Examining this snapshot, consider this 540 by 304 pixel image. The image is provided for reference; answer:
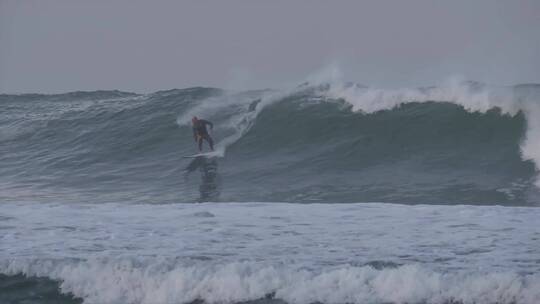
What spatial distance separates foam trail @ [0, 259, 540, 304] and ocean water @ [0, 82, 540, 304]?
2 centimetres

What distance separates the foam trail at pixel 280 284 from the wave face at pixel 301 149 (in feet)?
14.0

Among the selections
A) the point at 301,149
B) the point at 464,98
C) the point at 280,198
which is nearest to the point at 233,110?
the point at 301,149

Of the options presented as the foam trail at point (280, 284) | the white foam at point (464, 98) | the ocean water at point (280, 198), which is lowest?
the foam trail at point (280, 284)

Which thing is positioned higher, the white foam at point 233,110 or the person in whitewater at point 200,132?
the white foam at point 233,110

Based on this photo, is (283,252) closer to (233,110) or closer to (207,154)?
(207,154)

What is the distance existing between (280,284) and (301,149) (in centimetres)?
874

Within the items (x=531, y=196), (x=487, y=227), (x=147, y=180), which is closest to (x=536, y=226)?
(x=487, y=227)

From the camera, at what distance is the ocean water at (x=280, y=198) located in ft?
21.2

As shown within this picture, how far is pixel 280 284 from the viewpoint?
6.36 metres

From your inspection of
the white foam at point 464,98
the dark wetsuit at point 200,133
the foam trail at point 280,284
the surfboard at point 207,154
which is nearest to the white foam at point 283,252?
the foam trail at point 280,284

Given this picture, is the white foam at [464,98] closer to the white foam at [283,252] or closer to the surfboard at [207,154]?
the surfboard at [207,154]

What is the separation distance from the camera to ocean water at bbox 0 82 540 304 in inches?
254

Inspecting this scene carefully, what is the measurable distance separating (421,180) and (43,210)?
6118 mm

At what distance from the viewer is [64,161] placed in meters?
16.4
